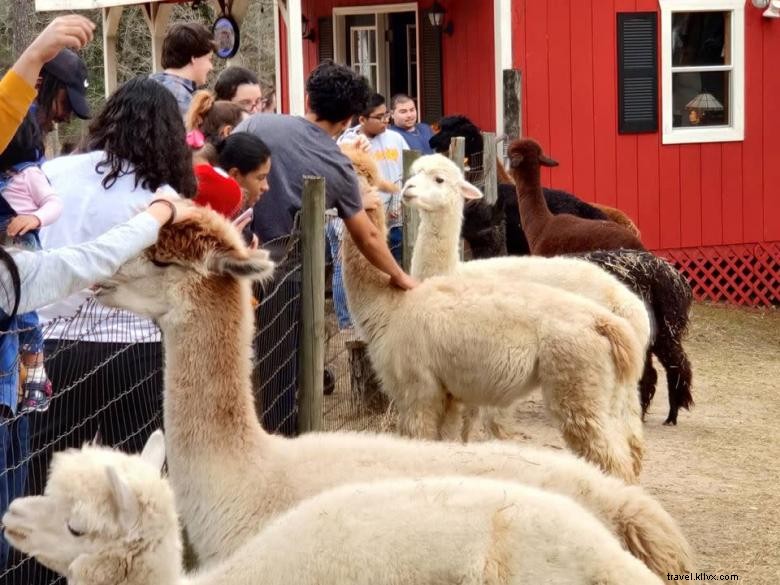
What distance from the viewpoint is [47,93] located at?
463 cm

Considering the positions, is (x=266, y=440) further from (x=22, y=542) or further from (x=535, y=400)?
(x=535, y=400)

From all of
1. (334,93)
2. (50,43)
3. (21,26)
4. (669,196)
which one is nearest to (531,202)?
(669,196)

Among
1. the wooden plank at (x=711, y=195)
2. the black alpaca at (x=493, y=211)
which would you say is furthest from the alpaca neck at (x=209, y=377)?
the wooden plank at (x=711, y=195)

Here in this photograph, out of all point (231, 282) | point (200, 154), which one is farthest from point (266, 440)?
point (200, 154)

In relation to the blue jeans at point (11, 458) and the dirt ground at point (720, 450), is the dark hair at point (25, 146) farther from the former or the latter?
the dirt ground at point (720, 450)

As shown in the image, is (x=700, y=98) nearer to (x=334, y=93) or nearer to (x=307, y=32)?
(x=307, y=32)

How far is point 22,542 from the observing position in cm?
294

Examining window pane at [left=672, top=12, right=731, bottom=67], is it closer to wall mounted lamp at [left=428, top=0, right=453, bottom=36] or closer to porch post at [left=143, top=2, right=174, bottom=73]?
wall mounted lamp at [left=428, top=0, right=453, bottom=36]

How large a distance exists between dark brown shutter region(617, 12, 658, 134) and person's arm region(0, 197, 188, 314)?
12.0 metres

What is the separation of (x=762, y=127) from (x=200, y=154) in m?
11.0

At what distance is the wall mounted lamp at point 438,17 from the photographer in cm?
1625

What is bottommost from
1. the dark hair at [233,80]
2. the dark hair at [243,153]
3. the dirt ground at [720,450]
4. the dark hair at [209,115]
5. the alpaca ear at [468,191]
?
the dirt ground at [720,450]

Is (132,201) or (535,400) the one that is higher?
(132,201)

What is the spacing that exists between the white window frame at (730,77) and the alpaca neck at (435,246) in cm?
792
